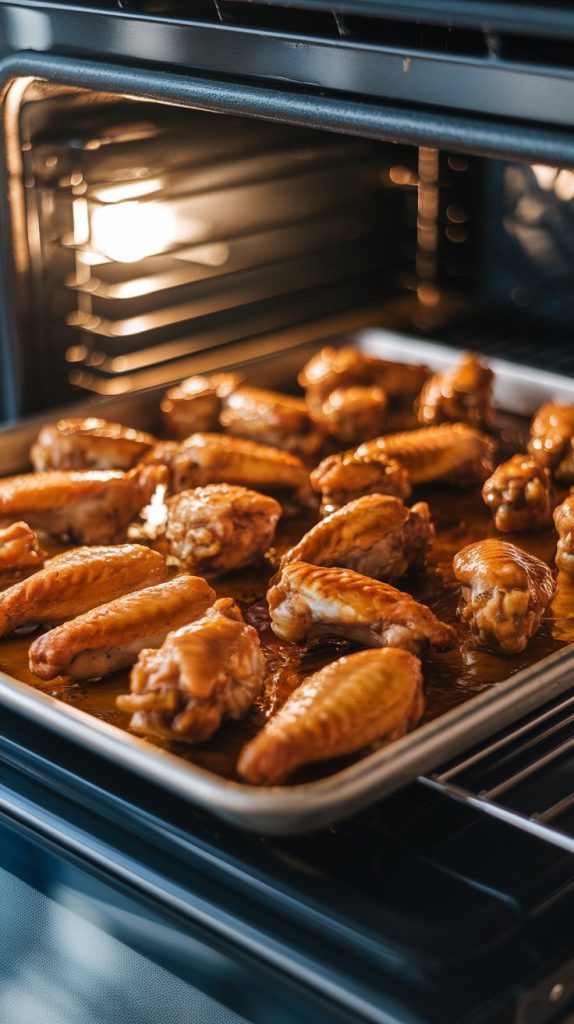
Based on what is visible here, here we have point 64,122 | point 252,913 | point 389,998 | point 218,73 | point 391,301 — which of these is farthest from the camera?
point 391,301

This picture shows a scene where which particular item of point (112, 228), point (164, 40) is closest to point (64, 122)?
point (112, 228)

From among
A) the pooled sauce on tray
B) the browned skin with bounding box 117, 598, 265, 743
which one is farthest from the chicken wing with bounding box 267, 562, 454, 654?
the browned skin with bounding box 117, 598, 265, 743

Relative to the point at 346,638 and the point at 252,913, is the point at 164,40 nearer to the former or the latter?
the point at 346,638

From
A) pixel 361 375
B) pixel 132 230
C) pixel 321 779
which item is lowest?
pixel 361 375

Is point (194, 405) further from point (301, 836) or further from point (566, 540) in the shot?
point (301, 836)

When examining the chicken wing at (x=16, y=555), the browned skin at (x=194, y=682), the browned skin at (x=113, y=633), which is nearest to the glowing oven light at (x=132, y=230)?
the chicken wing at (x=16, y=555)

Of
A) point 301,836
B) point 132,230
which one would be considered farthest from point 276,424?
point 301,836

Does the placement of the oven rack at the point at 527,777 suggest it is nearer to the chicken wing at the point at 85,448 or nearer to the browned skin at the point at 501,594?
the browned skin at the point at 501,594
